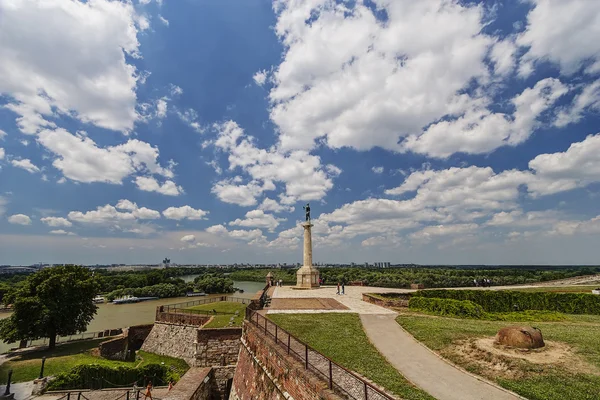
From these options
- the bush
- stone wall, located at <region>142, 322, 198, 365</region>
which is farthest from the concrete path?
stone wall, located at <region>142, 322, 198, 365</region>

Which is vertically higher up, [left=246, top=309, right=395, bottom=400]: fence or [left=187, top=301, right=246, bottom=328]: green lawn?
[left=246, top=309, right=395, bottom=400]: fence

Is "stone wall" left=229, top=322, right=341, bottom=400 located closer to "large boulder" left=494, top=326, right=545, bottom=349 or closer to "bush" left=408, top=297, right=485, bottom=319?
"large boulder" left=494, top=326, right=545, bottom=349

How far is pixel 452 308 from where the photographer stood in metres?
15.9

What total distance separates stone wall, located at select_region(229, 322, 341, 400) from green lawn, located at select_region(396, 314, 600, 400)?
163 inches

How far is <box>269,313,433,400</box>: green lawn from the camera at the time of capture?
22.0 ft

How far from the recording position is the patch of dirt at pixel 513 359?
7223 mm

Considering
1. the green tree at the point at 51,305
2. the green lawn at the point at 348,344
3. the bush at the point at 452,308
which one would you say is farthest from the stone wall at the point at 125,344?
the bush at the point at 452,308

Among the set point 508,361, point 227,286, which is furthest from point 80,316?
point 227,286

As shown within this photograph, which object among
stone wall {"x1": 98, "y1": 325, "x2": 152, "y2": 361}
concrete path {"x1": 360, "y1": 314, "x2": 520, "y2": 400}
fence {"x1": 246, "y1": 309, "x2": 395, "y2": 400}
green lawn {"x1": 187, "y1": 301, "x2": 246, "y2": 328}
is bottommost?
stone wall {"x1": 98, "y1": 325, "x2": 152, "y2": 361}

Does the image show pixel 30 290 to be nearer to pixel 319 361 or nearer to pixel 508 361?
pixel 319 361

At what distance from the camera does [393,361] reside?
8.28 meters

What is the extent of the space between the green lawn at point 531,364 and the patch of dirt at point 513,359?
0.07 feet

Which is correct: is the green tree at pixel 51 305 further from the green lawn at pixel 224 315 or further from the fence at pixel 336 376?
the fence at pixel 336 376

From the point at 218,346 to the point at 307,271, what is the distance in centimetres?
1454
